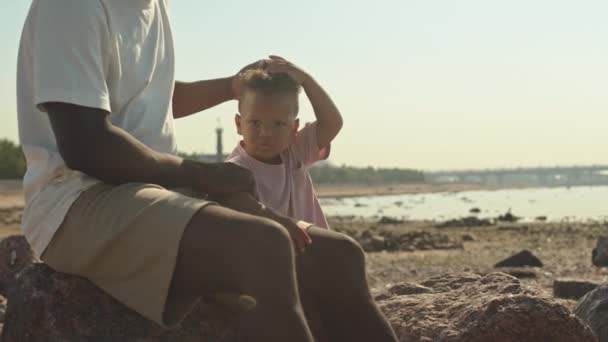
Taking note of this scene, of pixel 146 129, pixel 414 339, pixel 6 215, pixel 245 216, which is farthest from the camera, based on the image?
pixel 6 215

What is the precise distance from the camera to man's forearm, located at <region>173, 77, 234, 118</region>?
419 centimetres

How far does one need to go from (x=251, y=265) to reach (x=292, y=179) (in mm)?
1294

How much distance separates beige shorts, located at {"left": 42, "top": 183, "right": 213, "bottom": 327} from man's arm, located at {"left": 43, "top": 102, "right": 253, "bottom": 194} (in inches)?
2.1

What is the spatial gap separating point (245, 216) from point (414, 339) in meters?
1.47

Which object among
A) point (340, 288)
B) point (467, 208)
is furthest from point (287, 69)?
point (467, 208)

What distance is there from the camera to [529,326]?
3.62 metres

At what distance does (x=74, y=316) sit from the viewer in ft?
10.7

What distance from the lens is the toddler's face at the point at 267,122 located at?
3.86 meters

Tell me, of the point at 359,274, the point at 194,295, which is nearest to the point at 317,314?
the point at 359,274

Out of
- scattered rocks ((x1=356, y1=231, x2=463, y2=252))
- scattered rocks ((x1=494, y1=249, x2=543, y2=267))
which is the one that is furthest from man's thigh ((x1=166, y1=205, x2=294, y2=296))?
scattered rocks ((x1=356, y1=231, x2=463, y2=252))

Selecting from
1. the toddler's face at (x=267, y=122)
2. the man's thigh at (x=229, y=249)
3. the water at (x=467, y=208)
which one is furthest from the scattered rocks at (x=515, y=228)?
the man's thigh at (x=229, y=249)

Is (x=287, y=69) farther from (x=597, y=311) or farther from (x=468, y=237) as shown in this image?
(x=468, y=237)

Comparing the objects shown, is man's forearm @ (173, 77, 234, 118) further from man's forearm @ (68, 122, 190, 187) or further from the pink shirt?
man's forearm @ (68, 122, 190, 187)

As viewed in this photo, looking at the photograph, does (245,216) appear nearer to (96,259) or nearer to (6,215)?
(96,259)
